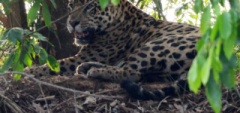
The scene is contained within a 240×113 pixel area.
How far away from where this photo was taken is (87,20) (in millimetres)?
6645

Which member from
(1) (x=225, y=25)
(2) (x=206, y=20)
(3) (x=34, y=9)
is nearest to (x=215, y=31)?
(1) (x=225, y=25)

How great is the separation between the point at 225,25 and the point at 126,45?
4311mm

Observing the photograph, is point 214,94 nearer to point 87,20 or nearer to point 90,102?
point 90,102

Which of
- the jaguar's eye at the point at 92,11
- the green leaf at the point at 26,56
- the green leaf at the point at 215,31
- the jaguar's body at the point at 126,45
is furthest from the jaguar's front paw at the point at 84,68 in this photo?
the green leaf at the point at 215,31

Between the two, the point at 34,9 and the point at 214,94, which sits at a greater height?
the point at 34,9

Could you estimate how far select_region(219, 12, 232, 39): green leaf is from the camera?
225 cm

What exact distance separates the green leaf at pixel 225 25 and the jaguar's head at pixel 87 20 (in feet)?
13.6

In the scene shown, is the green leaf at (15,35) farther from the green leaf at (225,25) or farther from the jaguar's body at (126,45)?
the green leaf at (225,25)

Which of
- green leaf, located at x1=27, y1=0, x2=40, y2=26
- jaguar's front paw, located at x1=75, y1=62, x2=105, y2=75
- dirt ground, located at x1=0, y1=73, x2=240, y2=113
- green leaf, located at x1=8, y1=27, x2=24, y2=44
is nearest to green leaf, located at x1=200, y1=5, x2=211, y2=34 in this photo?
green leaf, located at x1=27, y1=0, x2=40, y2=26

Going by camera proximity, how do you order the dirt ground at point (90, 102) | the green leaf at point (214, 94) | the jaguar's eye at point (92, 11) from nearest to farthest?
the green leaf at point (214, 94)
the dirt ground at point (90, 102)
the jaguar's eye at point (92, 11)

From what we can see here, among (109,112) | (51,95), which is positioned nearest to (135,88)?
(109,112)

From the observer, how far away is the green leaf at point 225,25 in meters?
2.25

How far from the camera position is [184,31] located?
21.0ft

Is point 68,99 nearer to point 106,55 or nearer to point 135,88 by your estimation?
point 135,88
